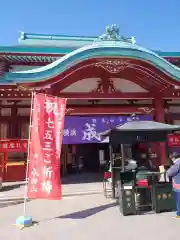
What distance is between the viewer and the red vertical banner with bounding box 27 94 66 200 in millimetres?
5633

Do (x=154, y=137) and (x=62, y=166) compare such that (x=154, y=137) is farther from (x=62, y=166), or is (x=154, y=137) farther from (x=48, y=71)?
(x=62, y=166)

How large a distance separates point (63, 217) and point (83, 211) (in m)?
0.66

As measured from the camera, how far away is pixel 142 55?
9.52 metres

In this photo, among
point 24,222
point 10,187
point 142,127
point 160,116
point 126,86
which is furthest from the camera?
point 126,86

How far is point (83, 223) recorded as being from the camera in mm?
5332

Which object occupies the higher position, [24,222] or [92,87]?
[92,87]

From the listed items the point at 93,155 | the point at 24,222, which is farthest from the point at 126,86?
the point at 24,222

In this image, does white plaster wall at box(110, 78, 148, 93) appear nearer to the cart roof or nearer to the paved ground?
the cart roof

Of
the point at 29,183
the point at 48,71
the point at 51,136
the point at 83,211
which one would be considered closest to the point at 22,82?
the point at 48,71

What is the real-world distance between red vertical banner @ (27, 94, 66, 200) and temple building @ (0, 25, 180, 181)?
3.96 m

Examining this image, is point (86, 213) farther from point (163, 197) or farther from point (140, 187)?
point (163, 197)

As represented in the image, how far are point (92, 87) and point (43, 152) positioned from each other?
5.71 meters

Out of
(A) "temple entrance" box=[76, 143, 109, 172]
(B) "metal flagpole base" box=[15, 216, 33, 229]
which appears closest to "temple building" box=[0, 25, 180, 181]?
(A) "temple entrance" box=[76, 143, 109, 172]

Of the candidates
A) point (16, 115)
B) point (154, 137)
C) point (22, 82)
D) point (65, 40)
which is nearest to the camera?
point (154, 137)
